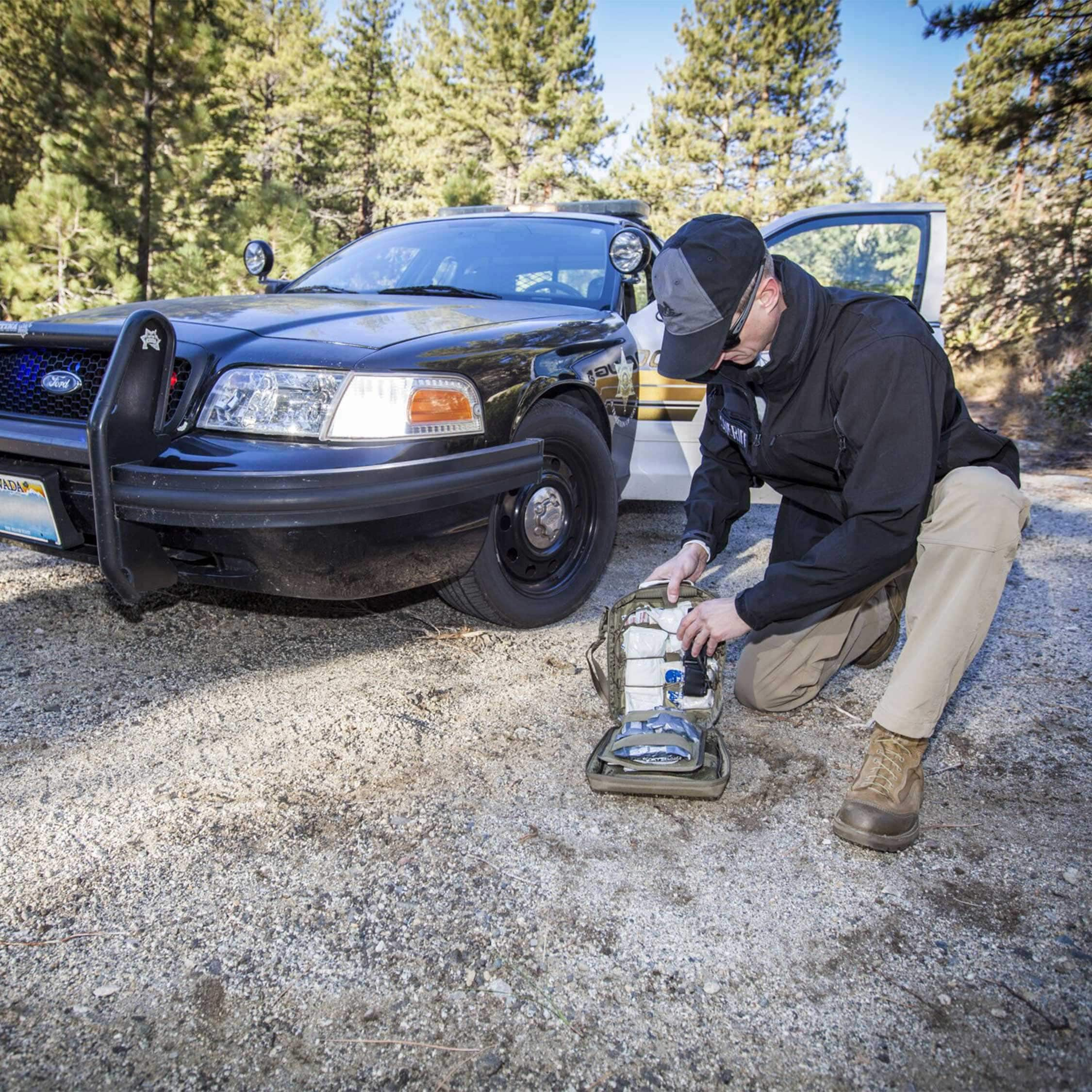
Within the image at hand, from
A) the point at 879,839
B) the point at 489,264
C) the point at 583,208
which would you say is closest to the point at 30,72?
the point at 583,208

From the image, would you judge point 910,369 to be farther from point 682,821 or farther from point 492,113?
point 492,113

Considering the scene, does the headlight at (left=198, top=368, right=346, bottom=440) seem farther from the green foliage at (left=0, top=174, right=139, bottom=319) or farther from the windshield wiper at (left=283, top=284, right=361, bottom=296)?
the green foliage at (left=0, top=174, right=139, bottom=319)

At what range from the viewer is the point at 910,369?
1.89 meters

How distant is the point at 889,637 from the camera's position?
111 inches

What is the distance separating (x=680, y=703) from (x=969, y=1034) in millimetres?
1102

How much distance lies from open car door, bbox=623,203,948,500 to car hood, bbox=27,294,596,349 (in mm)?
754

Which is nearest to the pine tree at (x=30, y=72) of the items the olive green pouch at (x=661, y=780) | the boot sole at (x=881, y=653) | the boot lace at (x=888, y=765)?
the boot sole at (x=881, y=653)

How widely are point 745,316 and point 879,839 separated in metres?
1.23

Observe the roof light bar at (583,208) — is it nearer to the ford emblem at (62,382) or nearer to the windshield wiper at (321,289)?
the windshield wiper at (321,289)

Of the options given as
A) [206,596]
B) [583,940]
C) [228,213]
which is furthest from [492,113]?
[583,940]

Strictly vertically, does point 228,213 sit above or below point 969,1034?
above

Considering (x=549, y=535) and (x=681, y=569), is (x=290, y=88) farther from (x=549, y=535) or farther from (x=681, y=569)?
(x=681, y=569)

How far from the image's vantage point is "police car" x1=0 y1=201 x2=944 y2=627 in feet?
7.33

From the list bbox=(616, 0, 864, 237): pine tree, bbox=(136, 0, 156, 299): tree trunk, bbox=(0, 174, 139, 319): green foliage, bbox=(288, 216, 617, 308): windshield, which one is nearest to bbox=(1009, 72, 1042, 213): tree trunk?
bbox=(616, 0, 864, 237): pine tree
